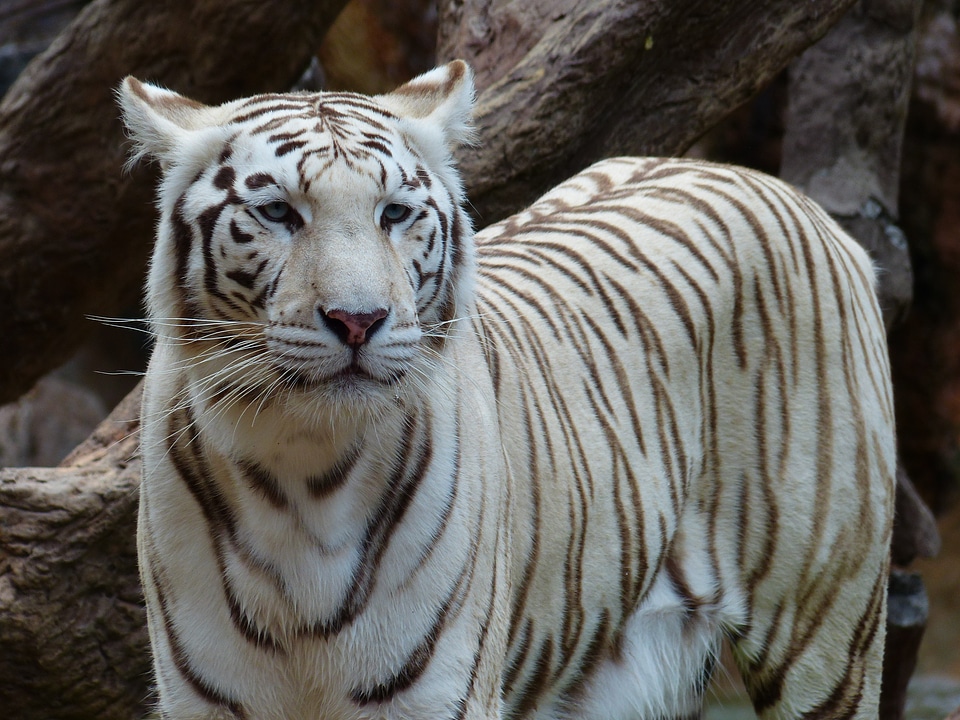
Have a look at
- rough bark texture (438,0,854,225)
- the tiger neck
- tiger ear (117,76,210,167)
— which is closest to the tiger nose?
the tiger neck

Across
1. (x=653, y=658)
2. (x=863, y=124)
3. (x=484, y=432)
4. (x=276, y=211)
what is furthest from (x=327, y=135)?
(x=863, y=124)

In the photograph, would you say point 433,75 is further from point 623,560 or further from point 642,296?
point 623,560

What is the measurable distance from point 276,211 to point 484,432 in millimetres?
614

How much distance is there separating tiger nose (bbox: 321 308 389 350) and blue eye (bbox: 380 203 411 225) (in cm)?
21

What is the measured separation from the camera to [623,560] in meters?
2.77

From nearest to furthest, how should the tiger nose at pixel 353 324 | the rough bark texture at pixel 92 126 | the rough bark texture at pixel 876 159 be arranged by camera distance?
the tiger nose at pixel 353 324
the rough bark texture at pixel 92 126
the rough bark texture at pixel 876 159

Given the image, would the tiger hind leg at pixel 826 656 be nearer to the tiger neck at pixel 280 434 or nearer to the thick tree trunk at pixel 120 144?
the tiger neck at pixel 280 434

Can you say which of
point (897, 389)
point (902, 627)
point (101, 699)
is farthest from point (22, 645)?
point (897, 389)

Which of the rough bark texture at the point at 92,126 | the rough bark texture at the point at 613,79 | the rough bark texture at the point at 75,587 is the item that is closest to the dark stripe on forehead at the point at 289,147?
the rough bark texture at the point at 75,587

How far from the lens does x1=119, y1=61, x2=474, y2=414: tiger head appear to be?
6.32 ft

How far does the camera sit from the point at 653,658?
2.93m

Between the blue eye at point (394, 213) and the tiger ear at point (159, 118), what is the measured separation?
0.38 meters

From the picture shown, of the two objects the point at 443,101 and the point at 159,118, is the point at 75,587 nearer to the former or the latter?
the point at 159,118

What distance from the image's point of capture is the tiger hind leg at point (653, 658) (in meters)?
2.87
